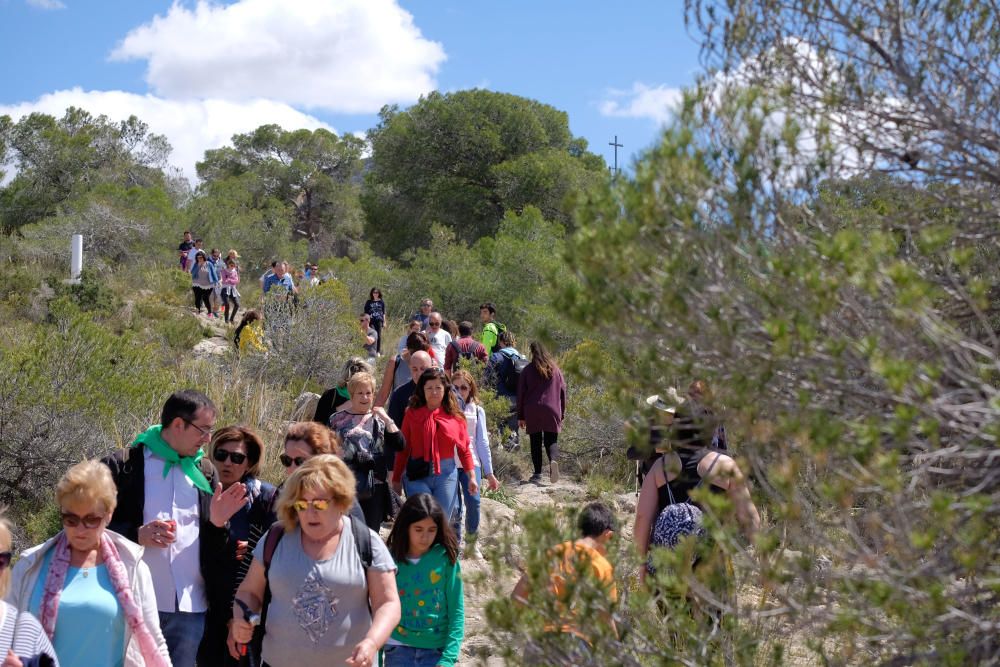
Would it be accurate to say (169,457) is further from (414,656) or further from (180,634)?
(414,656)

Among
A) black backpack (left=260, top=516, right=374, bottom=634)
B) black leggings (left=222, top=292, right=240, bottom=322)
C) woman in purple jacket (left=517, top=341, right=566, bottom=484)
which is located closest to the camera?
black backpack (left=260, top=516, right=374, bottom=634)

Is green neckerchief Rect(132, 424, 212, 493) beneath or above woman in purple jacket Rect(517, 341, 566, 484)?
beneath

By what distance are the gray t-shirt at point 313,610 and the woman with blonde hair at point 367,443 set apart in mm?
2241

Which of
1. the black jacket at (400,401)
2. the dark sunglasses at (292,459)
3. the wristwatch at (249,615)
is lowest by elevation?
the wristwatch at (249,615)

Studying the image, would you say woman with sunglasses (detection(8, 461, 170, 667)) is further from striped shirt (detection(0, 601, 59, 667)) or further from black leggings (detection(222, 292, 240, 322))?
black leggings (detection(222, 292, 240, 322))

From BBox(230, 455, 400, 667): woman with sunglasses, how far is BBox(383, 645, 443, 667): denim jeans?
1.80ft

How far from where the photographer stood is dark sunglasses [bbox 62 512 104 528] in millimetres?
4168

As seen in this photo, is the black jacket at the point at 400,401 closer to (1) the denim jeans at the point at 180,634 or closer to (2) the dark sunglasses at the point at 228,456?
(2) the dark sunglasses at the point at 228,456

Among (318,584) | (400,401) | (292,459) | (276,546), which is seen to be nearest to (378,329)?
(400,401)

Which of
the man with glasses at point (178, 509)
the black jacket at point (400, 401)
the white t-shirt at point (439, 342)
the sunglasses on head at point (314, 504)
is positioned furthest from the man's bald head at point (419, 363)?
the white t-shirt at point (439, 342)

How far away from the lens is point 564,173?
115 ft

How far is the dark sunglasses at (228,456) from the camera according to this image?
524cm

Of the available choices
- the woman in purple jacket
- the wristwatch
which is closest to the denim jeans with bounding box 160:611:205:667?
the wristwatch

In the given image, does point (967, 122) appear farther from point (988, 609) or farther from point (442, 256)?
point (442, 256)
